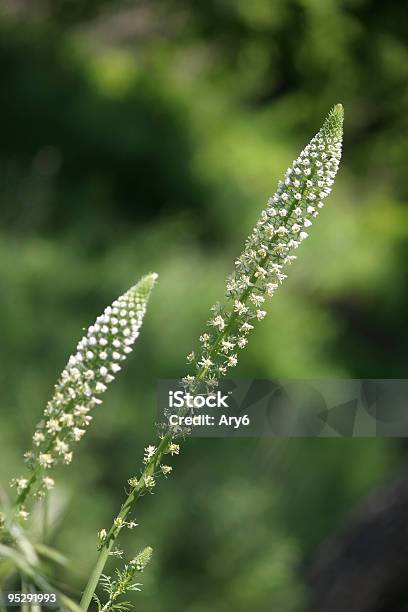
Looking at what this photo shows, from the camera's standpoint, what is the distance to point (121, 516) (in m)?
0.31

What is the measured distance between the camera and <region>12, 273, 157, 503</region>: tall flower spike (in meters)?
0.30

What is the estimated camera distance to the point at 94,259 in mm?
2988

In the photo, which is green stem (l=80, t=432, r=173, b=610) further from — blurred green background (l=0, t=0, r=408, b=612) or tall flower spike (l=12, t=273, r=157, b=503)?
blurred green background (l=0, t=0, r=408, b=612)

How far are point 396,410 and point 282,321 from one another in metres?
2.37

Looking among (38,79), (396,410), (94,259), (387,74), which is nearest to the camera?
(396,410)

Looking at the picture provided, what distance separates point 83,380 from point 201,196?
3.57 m

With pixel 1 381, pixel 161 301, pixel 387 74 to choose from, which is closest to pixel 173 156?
pixel 387 74

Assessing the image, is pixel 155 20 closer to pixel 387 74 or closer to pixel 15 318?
pixel 387 74

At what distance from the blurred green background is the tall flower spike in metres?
1.74

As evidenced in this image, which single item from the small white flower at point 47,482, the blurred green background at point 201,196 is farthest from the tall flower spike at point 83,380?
the blurred green background at point 201,196

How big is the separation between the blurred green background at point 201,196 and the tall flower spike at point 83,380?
174 cm

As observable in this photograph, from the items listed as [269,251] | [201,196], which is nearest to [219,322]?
[269,251]

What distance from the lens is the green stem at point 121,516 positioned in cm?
31

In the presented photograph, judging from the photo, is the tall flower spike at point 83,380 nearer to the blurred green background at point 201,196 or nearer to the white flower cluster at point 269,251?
the white flower cluster at point 269,251
